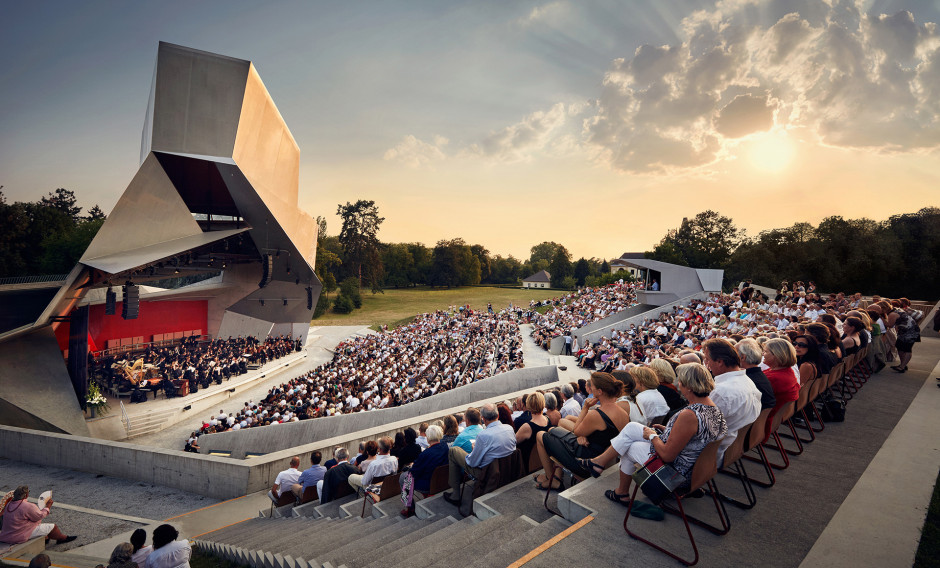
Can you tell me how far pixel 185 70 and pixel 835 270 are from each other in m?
35.4

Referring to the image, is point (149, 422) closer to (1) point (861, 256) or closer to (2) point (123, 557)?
(2) point (123, 557)

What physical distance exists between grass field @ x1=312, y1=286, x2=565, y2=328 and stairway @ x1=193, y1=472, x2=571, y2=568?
1502 inches

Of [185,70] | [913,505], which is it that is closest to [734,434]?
[913,505]

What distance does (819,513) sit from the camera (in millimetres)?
2945

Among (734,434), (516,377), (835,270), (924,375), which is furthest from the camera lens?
(835,270)

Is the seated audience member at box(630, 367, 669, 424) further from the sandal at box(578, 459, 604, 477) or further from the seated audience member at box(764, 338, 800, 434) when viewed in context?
the seated audience member at box(764, 338, 800, 434)

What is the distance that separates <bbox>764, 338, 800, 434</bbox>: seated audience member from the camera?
3.27 m

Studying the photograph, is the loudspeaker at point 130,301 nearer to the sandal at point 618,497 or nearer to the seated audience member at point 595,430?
the seated audience member at point 595,430

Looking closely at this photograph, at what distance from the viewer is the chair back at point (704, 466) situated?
255 cm

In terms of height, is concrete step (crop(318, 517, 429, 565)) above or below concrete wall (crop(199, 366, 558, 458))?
above

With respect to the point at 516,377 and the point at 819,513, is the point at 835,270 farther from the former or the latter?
the point at 819,513

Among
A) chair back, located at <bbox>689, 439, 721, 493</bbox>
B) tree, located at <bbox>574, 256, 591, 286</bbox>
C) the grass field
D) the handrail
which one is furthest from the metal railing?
tree, located at <bbox>574, 256, 591, 286</bbox>

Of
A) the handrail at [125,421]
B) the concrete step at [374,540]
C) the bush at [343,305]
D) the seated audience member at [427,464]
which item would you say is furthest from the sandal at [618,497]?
the bush at [343,305]

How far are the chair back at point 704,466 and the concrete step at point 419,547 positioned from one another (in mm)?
1730
